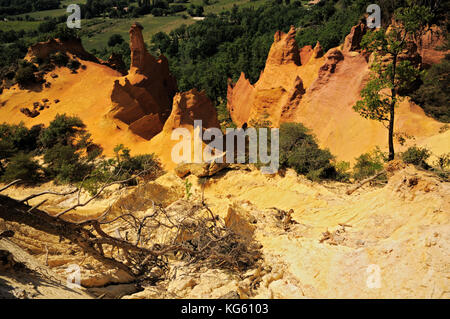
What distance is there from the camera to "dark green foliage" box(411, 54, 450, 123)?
15695mm

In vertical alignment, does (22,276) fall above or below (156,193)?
above

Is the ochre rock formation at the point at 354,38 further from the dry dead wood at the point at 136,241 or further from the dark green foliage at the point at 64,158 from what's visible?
the dry dead wood at the point at 136,241

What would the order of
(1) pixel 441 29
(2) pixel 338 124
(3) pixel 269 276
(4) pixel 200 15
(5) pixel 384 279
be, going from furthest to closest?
(4) pixel 200 15
(1) pixel 441 29
(2) pixel 338 124
(3) pixel 269 276
(5) pixel 384 279

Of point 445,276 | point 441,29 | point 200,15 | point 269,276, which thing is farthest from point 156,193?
point 200,15

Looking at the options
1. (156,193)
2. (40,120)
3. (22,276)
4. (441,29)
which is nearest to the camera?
(22,276)

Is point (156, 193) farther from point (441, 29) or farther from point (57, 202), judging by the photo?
point (441, 29)

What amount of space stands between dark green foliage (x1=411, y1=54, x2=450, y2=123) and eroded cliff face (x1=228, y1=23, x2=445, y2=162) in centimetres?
61

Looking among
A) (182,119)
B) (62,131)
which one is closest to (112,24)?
(62,131)

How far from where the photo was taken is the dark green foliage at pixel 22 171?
546 inches

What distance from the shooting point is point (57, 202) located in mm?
10703

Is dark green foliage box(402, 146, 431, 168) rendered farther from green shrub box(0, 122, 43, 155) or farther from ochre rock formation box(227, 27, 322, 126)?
green shrub box(0, 122, 43, 155)

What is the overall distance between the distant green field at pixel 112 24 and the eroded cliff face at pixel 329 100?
49.3 metres

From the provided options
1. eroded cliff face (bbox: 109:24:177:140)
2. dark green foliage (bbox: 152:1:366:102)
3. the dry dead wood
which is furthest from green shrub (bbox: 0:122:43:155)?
dark green foliage (bbox: 152:1:366:102)

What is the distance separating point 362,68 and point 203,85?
22.4 m
